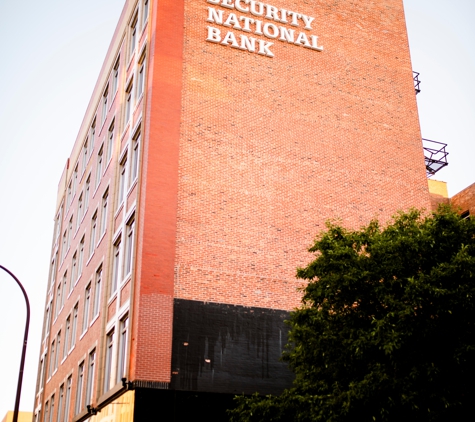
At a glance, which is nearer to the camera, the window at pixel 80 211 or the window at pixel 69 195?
the window at pixel 80 211

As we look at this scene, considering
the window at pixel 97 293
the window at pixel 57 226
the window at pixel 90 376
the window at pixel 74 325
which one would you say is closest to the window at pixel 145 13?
the window at pixel 97 293

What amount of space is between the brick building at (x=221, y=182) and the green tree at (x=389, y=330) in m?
4.51

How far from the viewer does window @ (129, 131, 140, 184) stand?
30.4 meters

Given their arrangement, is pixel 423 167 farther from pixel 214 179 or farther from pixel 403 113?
pixel 214 179

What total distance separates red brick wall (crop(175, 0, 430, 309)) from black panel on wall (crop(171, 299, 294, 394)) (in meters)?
0.59

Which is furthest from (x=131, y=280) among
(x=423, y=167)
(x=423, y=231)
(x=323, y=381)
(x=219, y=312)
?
(x=423, y=167)

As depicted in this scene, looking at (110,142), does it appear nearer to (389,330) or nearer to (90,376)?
(90,376)

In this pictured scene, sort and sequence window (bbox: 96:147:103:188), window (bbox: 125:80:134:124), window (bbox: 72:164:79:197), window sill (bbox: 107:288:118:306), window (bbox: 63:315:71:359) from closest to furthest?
window sill (bbox: 107:288:118:306) → window (bbox: 125:80:134:124) → window (bbox: 96:147:103:188) → window (bbox: 63:315:71:359) → window (bbox: 72:164:79:197)

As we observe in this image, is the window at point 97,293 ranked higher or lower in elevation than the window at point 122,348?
higher

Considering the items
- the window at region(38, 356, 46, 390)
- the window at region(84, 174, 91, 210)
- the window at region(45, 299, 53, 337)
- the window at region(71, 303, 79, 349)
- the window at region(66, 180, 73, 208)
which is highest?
the window at region(66, 180, 73, 208)

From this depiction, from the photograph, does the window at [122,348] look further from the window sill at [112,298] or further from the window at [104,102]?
the window at [104,102]

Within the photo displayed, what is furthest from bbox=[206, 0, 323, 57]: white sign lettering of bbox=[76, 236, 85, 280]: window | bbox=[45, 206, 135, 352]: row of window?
bbox=[76, 236, 85, 280]: window

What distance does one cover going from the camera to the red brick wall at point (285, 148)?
27516mm

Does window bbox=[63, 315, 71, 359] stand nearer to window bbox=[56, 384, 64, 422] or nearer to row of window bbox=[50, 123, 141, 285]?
window bbox=[56, 384, 64, 422]
